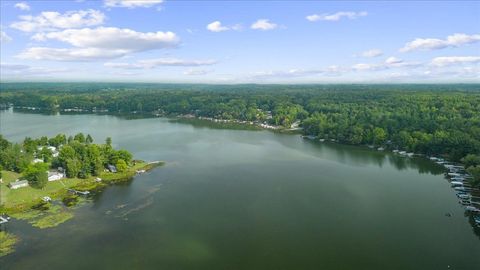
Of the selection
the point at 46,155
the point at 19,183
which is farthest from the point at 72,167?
the point at 46,155

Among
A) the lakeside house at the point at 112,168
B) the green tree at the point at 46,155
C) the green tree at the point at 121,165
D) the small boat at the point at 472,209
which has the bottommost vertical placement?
the small boat at the point at 472,209

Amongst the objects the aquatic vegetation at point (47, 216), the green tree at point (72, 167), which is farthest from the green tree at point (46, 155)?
the aquatic vegetation at point (47, 216)

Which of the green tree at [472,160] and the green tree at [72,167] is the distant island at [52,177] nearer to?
the green tree at [72,167]

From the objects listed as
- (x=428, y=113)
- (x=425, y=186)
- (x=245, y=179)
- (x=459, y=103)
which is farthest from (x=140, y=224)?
(x=459, y=103)

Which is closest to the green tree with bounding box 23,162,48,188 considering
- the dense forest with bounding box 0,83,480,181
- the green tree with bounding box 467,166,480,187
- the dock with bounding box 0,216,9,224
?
the dock with bounding box 0,216,9,224

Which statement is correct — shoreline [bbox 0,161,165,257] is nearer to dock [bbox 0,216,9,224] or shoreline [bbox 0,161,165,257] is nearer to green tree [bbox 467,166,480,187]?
dock [bbox 0,216,9,224]

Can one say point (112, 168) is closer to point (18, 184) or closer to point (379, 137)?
point (18, 184)
